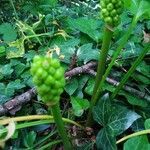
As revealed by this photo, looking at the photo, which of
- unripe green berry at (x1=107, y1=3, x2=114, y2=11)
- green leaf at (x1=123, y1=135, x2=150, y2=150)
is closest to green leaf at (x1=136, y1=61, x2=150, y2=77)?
green leaf at (x1=123, y1=135, x2=150, y2=150)

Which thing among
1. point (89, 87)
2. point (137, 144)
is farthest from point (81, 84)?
point (137, 144)

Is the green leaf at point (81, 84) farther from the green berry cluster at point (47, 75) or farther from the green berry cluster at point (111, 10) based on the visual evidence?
the green berry cluster at point (47, 75)

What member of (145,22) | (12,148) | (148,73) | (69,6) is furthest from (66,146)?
(69,6)

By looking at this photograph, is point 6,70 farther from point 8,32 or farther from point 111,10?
point 111,10

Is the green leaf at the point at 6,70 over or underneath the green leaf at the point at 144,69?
underneath

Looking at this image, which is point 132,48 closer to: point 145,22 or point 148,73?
point 148,73

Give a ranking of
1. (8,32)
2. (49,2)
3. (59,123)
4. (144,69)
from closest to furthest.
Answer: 1. (59,123)
2. (144,69)
3. (8,32)
4. (49,2)

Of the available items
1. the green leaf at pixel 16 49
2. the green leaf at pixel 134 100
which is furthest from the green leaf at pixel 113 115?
the green leaf at pixel 16 49
